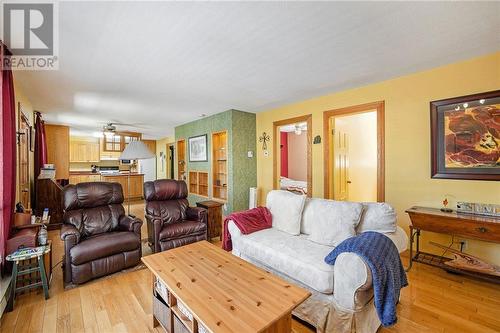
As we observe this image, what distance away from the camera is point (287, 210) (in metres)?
2.62

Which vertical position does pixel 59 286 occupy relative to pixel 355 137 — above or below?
below

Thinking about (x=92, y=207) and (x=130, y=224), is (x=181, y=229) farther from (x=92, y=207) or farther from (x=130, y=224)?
(x=92, y=207)

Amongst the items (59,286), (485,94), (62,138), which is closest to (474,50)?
(485,94)

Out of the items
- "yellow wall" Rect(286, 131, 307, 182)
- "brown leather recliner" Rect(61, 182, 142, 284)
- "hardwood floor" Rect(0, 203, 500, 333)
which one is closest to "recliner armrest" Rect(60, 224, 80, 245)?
"brown leather recliner" Rect(61, 182, 142, 284)

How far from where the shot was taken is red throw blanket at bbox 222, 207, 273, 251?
2.59 meters

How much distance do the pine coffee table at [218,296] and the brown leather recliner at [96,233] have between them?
3.19 feet

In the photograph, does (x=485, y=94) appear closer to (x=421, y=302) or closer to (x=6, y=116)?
(x=421, y=302)

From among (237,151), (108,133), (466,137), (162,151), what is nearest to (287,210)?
(466,137)

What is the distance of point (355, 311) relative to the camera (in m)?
1.52

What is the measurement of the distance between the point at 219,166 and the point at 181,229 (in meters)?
2.60

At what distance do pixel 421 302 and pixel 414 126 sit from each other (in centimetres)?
211

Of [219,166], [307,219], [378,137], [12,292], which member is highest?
[378,137]

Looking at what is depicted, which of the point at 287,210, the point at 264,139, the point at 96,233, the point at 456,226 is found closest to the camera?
the point at 456,226

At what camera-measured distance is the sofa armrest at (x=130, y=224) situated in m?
2.81
